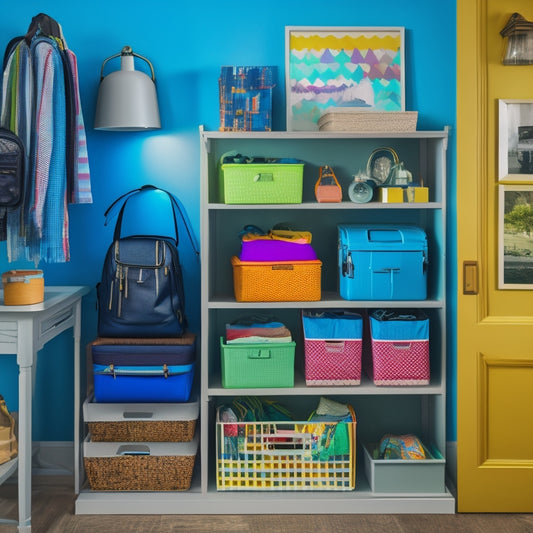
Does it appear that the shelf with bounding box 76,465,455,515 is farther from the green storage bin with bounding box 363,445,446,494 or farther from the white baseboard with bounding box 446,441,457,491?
the white baseboard with bounding box 446,441,457,491

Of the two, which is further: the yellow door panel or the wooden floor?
the yellow door panel

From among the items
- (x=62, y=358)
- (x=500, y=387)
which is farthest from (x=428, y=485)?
(x=62, y=358)

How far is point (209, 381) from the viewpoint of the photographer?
9.73 feet

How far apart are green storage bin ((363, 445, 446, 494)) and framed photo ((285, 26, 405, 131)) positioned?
1.52 metres

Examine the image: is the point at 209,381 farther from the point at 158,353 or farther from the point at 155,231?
the point at 155,231

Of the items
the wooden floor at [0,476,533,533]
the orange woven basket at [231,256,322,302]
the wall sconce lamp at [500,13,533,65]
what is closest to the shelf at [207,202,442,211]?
the orange woven basket at [231,256,322,302]

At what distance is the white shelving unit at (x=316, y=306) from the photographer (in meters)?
2.84

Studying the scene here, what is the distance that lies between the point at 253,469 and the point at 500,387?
3.63 feet

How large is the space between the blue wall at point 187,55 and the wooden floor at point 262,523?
0.68 metres

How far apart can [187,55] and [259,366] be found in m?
1.44

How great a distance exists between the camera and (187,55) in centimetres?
311

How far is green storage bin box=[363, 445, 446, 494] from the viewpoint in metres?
2.85

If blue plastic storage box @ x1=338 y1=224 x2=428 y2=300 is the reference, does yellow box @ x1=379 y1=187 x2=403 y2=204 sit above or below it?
above

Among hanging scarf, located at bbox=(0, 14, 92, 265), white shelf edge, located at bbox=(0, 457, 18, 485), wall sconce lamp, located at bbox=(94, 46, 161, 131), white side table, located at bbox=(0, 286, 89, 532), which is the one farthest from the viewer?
wall sconce lamp, located at bbox=(94, 46, 161, 131)
